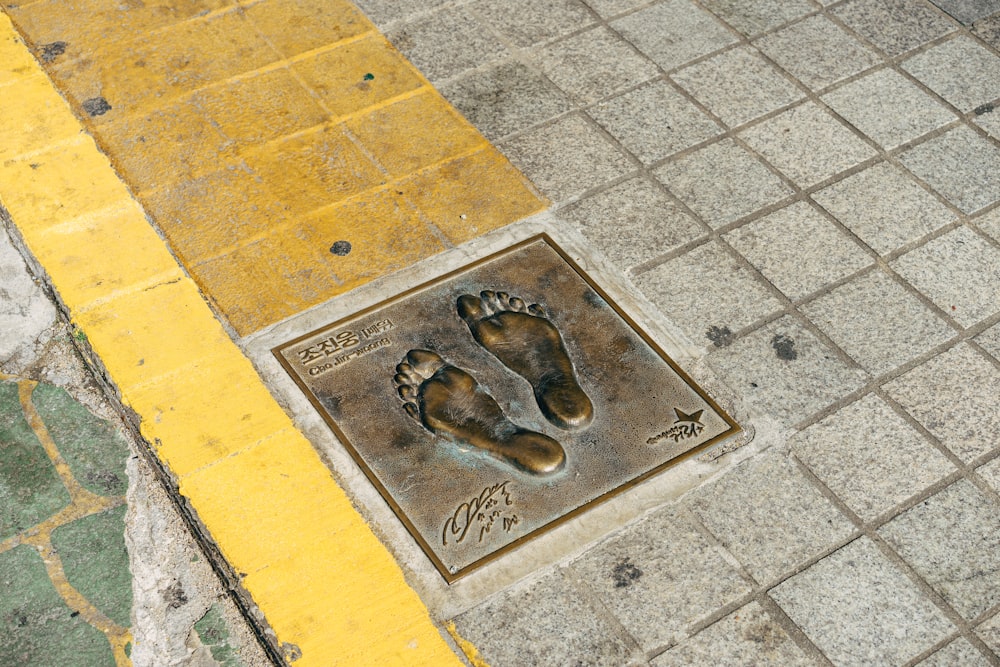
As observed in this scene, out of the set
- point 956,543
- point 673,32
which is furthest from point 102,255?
point 956,543

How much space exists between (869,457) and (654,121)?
5.96 feet

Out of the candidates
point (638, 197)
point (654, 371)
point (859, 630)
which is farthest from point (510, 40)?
point (859, 630)

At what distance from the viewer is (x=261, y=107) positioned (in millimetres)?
4672

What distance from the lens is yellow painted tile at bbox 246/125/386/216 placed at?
4.33 meters

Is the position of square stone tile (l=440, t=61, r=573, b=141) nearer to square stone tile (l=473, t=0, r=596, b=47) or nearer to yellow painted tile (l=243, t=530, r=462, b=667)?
square stone tile (l=473, t=0, r=596, b=47)

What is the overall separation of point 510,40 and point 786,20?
135 centimetres

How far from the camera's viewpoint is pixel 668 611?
10.5 feet

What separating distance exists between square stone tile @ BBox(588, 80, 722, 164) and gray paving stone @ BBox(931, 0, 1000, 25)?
1563 millimetres

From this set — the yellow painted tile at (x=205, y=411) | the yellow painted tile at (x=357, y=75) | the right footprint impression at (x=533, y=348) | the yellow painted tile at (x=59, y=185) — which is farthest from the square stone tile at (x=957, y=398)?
the yellow painted tile at (x=59, y=185)

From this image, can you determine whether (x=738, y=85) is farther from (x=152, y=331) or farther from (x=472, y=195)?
(x=152, y=331)

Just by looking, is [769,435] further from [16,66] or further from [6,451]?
[16,66]

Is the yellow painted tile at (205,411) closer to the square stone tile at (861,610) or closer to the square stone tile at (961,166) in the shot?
the square stone tile at (861,610)

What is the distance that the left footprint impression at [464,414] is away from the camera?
3449 mm
